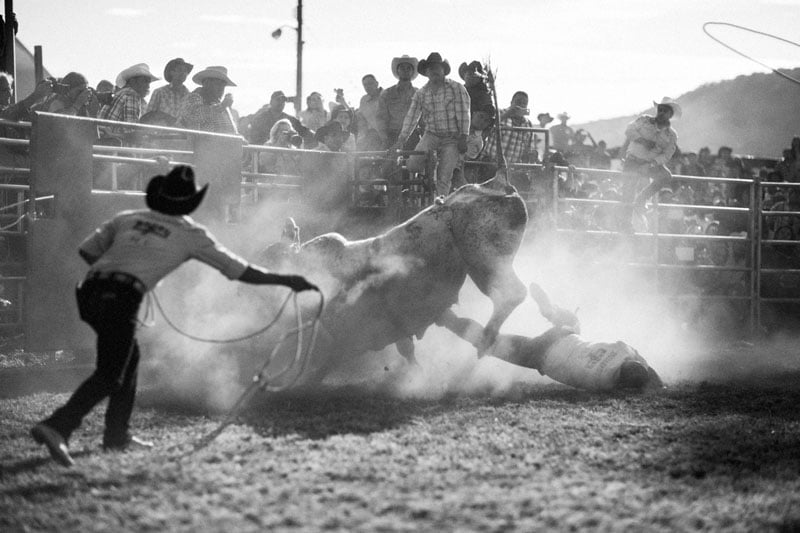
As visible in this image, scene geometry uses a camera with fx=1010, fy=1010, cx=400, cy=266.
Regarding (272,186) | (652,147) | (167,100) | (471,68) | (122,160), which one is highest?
(471,68)

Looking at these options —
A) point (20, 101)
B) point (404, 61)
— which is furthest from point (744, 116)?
point (20, 101)

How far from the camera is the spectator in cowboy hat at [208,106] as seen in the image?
38.2ft

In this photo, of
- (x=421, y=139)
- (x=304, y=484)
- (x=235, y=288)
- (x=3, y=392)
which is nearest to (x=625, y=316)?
(x=421, y=139)

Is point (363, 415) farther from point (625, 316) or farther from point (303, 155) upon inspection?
point (625, 316)

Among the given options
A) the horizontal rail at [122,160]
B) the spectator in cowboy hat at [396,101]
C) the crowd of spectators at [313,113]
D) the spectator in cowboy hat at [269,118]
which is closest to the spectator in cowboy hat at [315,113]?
the crowd of spectators at [313,113]

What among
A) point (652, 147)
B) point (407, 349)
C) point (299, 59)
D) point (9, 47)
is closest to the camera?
point (407, 349)

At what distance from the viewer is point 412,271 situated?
8672mm

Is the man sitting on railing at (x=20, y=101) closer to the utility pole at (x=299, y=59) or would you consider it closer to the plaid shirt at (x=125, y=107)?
the plaid shirt at (x=125, y=107)

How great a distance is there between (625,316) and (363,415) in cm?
697

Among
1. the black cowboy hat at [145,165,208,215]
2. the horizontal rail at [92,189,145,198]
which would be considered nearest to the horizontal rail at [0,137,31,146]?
the horizontal rail at [92,189,145,198]

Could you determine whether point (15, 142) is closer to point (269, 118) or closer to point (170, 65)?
point (170, 65)

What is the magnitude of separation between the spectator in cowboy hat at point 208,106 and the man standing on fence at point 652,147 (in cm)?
506

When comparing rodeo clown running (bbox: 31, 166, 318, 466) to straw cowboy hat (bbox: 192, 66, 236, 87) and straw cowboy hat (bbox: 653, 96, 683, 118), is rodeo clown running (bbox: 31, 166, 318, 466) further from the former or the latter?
straw cowboy hat (bbox: 653, 96, 683, 118)

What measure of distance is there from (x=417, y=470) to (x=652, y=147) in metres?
8.85
